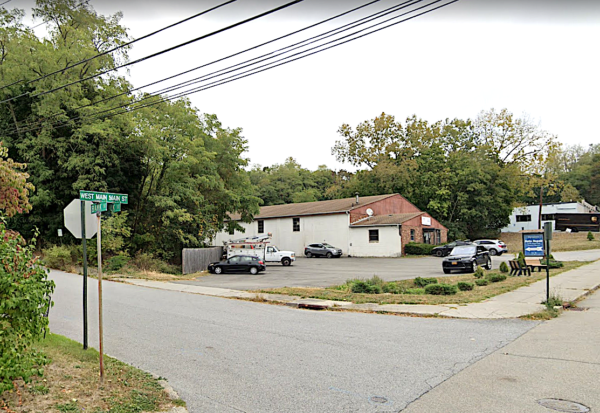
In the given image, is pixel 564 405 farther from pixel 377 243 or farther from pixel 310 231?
Result: pixel 310 231

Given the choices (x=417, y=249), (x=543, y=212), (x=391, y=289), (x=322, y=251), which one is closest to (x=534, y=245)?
(x=391, y=289)

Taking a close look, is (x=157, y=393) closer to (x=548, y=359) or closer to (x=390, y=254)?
(x=548, y=359)

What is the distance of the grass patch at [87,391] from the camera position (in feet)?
16.9

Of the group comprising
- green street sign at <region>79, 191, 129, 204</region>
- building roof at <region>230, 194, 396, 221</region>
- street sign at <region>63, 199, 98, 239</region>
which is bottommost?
street sign at <region>63, 199, 98, 239</region>

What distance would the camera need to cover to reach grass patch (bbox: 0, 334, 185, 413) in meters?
5.16

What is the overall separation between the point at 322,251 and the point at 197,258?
16523mm

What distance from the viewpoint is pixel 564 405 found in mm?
5484

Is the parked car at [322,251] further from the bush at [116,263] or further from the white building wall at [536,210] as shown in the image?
the white building wall at [536,210]

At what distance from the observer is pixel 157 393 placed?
19.1 feet

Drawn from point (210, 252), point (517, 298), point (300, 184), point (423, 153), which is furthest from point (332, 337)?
point (300, 184)

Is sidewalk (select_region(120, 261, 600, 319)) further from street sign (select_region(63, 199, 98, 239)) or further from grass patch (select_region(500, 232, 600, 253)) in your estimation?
grass patch (select_region(500, 232, 600, 253))

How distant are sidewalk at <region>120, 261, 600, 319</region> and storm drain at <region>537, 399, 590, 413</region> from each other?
6.66m

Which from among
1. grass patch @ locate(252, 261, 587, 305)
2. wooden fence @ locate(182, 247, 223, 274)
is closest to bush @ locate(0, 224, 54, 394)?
grass patch @ locate(252, 261, 587, 305)

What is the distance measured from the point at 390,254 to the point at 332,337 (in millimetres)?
34143
